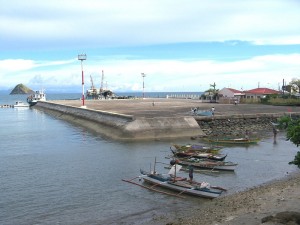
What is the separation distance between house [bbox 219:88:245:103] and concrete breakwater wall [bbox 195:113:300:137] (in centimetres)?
3506

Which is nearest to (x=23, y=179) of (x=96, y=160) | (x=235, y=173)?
(x=96, y=160)

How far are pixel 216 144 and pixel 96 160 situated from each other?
47.1 feet

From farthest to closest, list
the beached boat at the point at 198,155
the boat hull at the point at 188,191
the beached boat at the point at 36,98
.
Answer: the beached boat at the point at 36,98
the beached boat at the point at 198,155
the boat hull at the point at 188,191

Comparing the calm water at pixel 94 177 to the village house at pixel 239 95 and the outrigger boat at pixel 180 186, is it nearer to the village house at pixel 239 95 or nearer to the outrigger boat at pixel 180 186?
the outrigger boat at pixel 180 186

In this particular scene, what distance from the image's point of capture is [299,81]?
391ft

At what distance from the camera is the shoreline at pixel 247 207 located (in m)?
16.6

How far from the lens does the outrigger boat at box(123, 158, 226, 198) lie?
22.0 meters

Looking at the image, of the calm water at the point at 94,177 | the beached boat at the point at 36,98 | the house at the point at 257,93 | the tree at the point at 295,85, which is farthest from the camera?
the beached boat at the point at 36,98

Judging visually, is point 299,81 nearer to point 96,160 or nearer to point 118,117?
point 118,117

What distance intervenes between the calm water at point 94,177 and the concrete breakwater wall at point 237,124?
7.21 metres

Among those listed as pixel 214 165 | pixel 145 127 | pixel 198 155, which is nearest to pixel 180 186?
pixel 214 165

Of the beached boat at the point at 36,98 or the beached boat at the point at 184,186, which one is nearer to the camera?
the beached boat at the point at 184,186

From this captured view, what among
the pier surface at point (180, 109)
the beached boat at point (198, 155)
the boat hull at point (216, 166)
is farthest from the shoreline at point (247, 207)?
the pier surface at point (180, 109)

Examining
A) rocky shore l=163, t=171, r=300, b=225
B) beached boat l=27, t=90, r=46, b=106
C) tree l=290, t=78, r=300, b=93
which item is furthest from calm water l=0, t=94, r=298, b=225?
beached boat l=27, t=90, r=46, b=106
